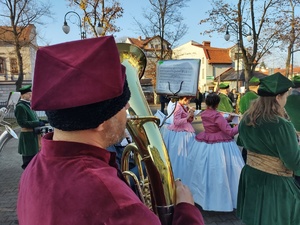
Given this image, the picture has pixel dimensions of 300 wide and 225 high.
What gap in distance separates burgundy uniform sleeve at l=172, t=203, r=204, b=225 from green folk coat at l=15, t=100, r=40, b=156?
441 cm

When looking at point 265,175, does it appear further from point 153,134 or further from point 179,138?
point 179,138

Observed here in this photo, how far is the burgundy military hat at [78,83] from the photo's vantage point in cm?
82

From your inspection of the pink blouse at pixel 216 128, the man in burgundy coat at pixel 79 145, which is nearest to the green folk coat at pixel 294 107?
the pink blouse at pixel 216 128

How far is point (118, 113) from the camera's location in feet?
3.26

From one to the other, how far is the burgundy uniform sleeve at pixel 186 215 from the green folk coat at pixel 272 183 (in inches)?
57.7

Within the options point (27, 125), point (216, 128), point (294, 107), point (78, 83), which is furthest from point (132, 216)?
point (27, 125)

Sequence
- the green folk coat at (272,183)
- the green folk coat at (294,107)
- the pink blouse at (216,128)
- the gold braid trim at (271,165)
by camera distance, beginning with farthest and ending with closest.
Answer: the green folk coat at (294,107), the pink blouse at (216,128), the gold braid trim at (271,165), the green folk coat at (272,183)

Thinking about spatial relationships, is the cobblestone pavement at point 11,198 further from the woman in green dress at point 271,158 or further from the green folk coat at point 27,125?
the woman in green dress at point 271,158

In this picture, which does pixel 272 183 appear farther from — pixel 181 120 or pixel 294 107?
pixel 181 120

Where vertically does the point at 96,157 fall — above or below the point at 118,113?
below

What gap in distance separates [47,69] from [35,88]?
0.24 feet

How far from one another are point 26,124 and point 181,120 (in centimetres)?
285

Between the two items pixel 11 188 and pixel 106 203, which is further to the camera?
pixel 11 188

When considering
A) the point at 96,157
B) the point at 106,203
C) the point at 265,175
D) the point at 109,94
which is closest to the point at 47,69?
the point at 109,94
